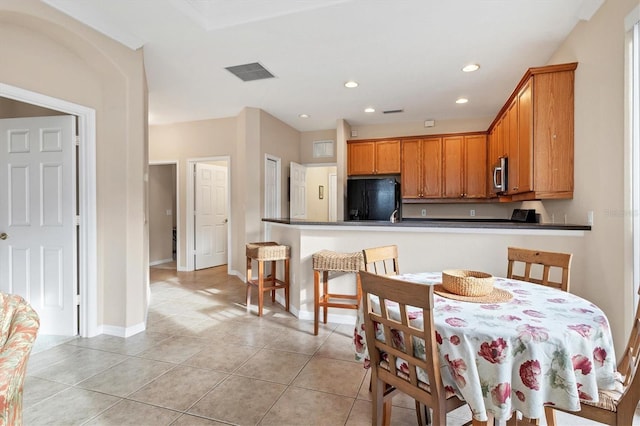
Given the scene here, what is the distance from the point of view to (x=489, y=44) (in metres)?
2.96

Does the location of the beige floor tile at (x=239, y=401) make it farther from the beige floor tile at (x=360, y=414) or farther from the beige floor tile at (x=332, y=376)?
the beige floor tile at (x=360, y=414)

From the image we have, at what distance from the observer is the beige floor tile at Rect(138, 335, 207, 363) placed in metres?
2.50

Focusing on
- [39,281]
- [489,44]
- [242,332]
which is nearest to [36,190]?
[39,281]

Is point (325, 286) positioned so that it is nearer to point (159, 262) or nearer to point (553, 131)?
point (553, 131)

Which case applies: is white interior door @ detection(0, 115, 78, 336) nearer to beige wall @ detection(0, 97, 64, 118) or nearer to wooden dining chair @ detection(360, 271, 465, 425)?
beige wall @ detection(0, 97, 64, 118)

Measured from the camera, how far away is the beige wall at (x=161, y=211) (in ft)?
20.2

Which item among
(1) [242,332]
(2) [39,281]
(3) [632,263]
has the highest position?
(3) [632,263]

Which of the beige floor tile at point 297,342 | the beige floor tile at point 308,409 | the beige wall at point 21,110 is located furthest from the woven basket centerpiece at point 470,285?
the beige wall at point 21,110

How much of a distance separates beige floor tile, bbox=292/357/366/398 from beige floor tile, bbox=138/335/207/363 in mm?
1020

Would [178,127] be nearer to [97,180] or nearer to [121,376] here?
[97,180]

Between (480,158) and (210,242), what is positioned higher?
(480,158)

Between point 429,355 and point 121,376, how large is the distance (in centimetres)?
222

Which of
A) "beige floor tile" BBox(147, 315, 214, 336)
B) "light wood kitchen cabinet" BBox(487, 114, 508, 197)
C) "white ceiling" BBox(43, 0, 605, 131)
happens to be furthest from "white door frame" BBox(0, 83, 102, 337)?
"light wood kitchen cabinet" BBox(487, 114, 508, 197)

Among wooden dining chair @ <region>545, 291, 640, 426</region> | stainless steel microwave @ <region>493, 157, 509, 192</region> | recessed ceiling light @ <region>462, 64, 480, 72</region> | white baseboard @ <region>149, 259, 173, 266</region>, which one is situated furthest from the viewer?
white baseboard @ <region>149, 259, 173, 266</region>
